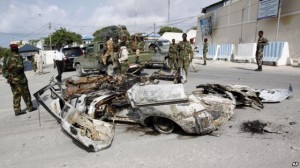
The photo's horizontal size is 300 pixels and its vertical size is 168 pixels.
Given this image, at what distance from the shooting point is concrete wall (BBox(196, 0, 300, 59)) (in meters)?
16.2

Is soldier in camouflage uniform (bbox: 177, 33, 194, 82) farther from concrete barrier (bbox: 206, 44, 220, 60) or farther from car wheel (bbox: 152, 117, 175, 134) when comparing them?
concrete barrier (bbox: 206, 44, 220, 60)

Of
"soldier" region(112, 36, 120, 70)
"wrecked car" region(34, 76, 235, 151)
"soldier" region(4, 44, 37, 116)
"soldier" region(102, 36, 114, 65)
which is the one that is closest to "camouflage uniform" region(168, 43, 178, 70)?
"soldier" region(112, 36, 120, 70)

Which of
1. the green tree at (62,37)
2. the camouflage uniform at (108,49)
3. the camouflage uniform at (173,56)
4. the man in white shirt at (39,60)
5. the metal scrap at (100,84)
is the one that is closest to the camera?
the metal scrap at (100,84)

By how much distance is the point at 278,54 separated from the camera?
47.7 feet

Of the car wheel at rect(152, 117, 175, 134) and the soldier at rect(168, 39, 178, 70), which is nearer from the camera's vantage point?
the car wheel at rect(152, 117, 175, 134)

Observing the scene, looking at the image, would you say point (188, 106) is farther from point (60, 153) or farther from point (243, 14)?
point (243, 14)

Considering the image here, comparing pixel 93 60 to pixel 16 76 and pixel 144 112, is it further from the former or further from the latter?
pixel 144 112

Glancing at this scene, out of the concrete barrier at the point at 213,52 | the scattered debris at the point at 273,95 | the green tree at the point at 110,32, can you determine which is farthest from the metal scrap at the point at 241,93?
the concrete barrier at the point at 213,52

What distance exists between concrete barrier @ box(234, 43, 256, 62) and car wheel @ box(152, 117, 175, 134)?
46.7 ft

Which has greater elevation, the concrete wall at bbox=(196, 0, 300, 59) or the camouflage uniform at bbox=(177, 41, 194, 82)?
the concrete wall at bbox=(196, 0, 300, 59)

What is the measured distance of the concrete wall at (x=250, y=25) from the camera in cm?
1617

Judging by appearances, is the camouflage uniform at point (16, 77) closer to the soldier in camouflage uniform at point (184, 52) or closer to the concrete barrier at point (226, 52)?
the soldier in camouflage uniform at point (184, 52)

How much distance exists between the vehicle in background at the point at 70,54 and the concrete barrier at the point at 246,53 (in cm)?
1114

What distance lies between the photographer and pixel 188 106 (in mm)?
4105
